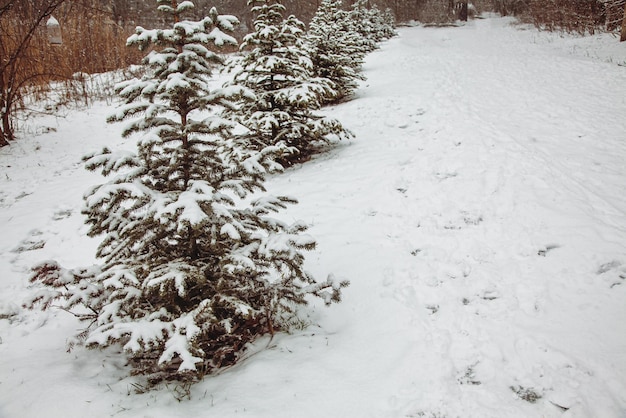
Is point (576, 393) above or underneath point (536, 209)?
underneath

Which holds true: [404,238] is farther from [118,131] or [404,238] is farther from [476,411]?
[118,131]

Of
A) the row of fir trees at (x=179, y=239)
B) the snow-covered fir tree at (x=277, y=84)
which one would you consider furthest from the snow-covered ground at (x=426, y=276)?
the snow-covered fir tree at (x=277, y=84)

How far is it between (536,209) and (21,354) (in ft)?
20.4

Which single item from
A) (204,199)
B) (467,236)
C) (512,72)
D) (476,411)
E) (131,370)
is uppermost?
(512,72)

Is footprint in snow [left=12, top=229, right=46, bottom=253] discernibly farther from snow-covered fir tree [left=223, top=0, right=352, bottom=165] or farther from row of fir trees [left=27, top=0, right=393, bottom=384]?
A: snow-covered fir tree [left=223, top=0, right=352, bottom=165]

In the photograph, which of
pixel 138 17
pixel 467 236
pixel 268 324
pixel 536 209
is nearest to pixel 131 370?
pixel 268 324

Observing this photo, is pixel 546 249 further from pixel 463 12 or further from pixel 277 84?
pixel 463 12

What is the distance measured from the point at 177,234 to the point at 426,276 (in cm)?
280

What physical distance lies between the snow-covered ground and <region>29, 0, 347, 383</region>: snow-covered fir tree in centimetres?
52

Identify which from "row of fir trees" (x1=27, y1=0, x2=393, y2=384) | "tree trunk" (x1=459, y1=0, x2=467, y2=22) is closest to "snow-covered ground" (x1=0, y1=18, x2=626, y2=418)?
"row of fir trees" (x1=27, y1=0, x2=393, y2=384)

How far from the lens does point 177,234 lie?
3.30 meters

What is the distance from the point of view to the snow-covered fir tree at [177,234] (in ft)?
9.32

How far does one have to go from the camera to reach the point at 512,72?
12.4 metres

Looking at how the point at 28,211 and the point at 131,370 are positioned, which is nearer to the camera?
the point at 131,370
